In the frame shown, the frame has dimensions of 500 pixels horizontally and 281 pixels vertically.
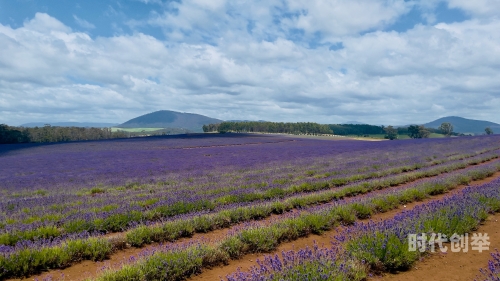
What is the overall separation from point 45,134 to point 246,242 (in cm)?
8518

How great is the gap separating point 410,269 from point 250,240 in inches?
98.8

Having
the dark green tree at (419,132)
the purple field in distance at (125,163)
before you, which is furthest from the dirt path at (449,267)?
the dark green tree at (419,132)

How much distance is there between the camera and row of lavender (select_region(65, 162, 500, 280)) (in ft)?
12.4

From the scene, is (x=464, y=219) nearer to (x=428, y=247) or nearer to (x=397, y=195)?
(x=428, y=247)

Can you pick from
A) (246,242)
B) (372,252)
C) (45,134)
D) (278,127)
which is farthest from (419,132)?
(45,134)

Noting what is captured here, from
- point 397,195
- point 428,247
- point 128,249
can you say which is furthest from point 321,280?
point 397,195

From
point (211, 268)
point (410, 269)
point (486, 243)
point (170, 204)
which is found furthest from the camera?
point (170, 204)

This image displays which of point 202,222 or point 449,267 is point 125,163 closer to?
point 202,222

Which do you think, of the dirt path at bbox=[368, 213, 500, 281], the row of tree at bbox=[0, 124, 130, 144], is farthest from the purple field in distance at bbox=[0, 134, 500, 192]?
the row of tree at bbox=[0, 124, 130, 144]

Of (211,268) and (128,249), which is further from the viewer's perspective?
(128,249)

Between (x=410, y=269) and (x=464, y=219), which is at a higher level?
(x=464, y=219)

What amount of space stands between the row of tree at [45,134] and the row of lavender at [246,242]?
3046 inches

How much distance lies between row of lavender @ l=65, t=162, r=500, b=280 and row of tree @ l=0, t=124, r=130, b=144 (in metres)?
77.4

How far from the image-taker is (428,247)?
445cm
